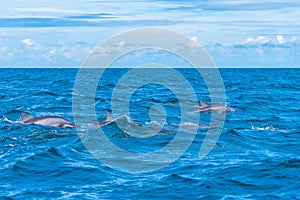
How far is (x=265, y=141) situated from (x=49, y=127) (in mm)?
9678

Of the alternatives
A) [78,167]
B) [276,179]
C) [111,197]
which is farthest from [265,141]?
[111,197]

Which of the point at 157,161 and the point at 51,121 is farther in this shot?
the point at 51,121

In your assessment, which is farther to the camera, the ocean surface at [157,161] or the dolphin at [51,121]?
the dolphin at [51,121]

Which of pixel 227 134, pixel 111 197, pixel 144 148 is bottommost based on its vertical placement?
pixel 111 197

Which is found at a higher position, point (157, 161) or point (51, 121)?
point (51, 121)

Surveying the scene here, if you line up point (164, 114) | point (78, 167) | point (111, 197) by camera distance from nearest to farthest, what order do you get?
point (111, 197), point (78, 167), point (164, 114)

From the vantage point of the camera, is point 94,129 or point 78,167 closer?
point 78,167

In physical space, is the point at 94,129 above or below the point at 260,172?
above

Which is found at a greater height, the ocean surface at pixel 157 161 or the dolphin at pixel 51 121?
the dolphin at pixel 51 121

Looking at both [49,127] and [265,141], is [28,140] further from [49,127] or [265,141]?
[265,141]

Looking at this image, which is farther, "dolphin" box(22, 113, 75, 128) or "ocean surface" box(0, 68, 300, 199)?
"dolphin" box(22, 113, 75, 128)

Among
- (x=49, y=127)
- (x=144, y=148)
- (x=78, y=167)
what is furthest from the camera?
(x=49, y=127)

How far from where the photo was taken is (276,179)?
16.2 m

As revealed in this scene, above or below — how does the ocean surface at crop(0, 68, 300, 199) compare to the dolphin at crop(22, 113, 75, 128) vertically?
below
